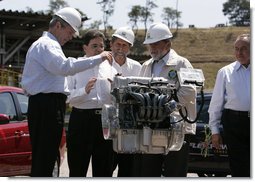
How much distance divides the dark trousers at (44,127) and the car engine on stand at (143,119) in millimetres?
654

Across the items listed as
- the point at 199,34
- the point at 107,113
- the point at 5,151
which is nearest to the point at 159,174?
the point at 107,113

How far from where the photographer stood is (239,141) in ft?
15.8

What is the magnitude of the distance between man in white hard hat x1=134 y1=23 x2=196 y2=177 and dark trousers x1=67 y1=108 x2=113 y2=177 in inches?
19.8

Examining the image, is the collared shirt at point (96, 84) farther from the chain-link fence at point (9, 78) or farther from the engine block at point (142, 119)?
the chain-link fence at point (9, 78)

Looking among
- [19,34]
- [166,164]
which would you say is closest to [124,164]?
[166,164]

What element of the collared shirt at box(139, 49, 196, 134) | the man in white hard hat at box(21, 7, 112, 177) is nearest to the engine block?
the collared shirt at box(139, 49, 196, 134)

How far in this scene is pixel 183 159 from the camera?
468 cm

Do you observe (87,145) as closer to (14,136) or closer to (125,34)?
(125,34)

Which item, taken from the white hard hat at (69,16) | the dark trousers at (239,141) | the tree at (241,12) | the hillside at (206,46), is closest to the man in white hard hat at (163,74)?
the dark trousers at (239,141)

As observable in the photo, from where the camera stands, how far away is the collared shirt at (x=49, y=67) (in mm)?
4344

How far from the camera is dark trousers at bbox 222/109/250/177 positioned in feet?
15.6

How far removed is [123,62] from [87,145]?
878mm

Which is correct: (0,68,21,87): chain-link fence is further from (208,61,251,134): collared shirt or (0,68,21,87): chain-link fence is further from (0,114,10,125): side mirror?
(208,61,251,134): collared shirt

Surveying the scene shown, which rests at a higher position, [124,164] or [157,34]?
[157,34]
